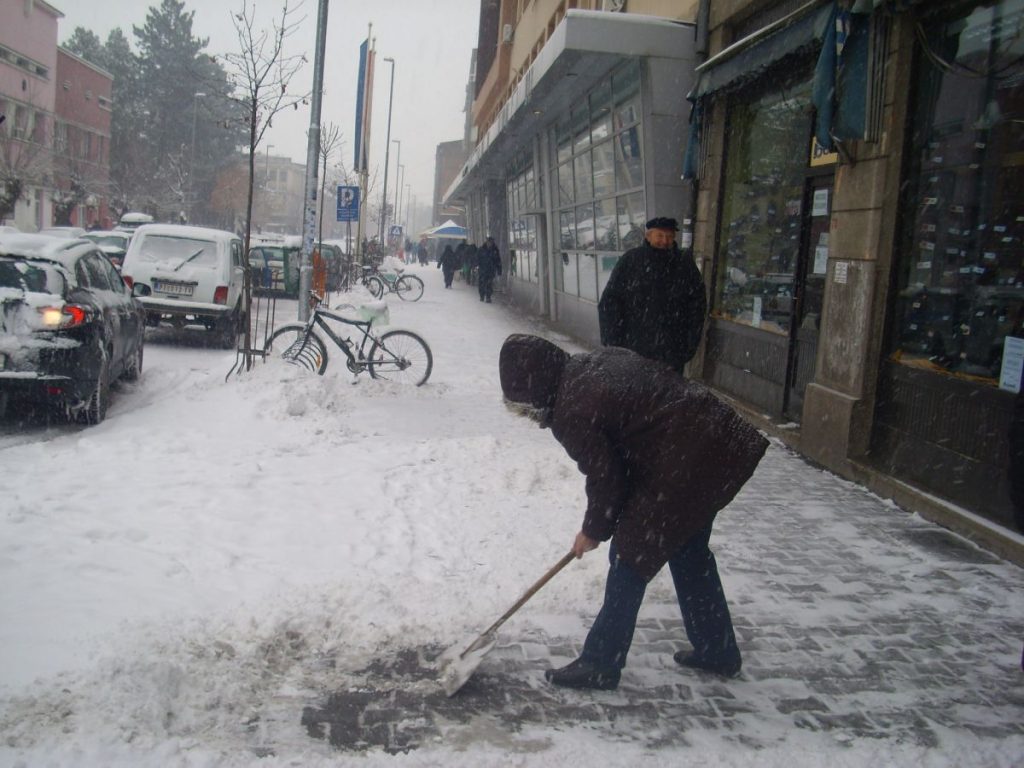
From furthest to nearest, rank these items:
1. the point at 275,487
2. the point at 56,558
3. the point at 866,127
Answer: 1. the point at 866,127
2. the point at 275,487
3. the point at 56,558

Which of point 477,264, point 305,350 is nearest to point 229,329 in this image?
point 305,350

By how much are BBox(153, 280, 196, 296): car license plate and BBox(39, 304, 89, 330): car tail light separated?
222 inches

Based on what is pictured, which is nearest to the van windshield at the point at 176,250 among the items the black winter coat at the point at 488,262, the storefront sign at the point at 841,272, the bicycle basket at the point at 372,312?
the bicycle basket at the point at 372,312

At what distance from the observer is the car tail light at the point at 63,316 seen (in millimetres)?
7504

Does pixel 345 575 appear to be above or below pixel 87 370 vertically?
below

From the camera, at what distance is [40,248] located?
8.09 m

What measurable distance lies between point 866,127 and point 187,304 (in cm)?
989

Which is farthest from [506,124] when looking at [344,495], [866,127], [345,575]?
[345,575]

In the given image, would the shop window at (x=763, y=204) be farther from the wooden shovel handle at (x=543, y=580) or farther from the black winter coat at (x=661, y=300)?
the wooden shovel handle at (x=543, y=580)

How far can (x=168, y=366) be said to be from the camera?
458 inches

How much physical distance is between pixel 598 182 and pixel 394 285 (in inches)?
556

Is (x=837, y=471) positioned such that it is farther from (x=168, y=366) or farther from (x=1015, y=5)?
(x=168, y=366)

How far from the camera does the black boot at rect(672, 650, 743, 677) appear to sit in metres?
3.78

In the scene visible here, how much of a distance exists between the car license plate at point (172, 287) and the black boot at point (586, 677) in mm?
11069
